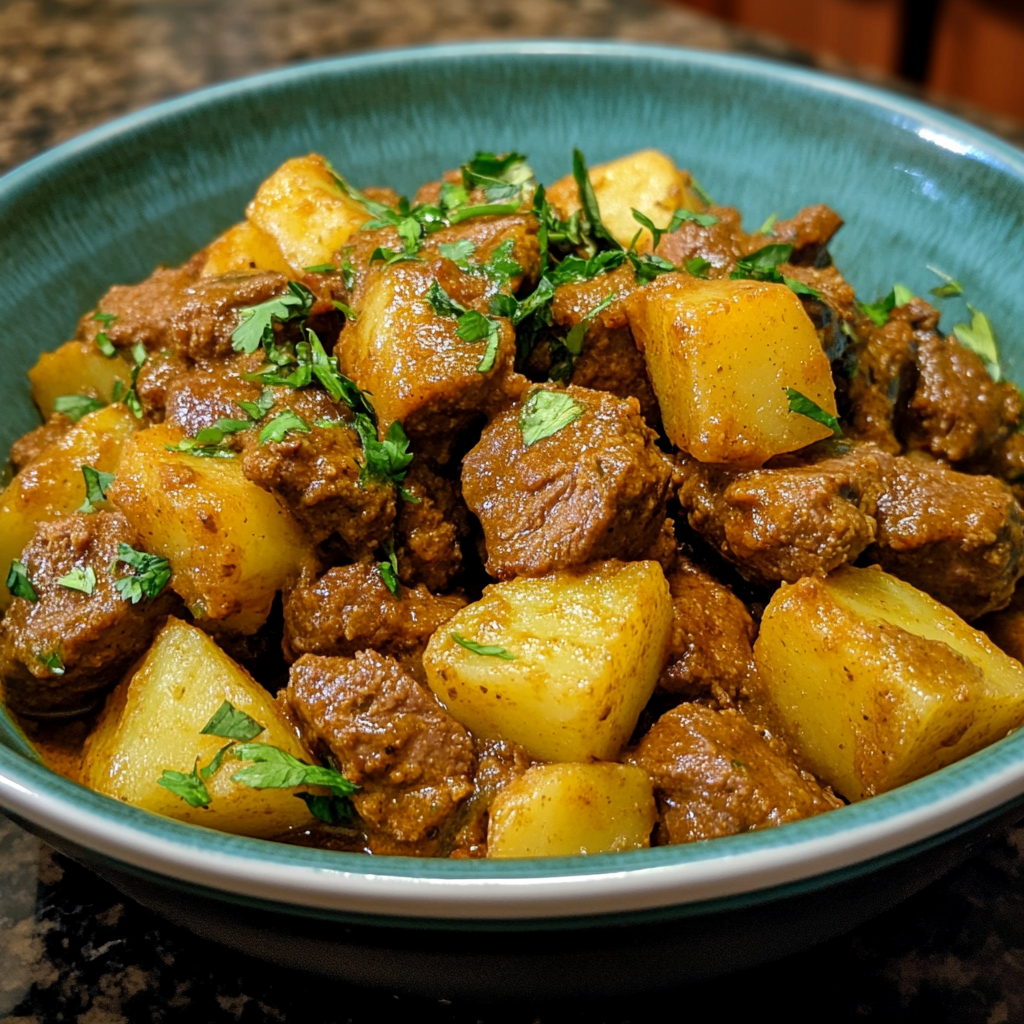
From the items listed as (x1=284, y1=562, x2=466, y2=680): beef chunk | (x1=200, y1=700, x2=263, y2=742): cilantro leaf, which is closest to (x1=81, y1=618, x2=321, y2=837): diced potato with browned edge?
(x1=200, y1=700, x2=263, y2=742): cilantro leaf

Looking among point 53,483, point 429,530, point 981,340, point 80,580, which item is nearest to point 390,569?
point 429,530

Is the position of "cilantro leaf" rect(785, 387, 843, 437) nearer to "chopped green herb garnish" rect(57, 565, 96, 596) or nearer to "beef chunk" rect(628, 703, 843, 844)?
"beef chunk" rect(628, 703, 843, 844)

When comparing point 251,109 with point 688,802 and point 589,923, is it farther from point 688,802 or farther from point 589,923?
point 589,923

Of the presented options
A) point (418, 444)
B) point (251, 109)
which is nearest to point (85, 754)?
point (418, 444)

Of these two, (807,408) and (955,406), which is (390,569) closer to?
(807,408)

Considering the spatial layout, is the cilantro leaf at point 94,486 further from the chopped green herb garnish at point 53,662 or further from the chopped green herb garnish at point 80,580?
the chopped green herb garnish at point 53,662

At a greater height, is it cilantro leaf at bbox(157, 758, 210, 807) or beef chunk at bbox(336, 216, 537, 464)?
beef chunk at bbox(336, 216, 537, 464)

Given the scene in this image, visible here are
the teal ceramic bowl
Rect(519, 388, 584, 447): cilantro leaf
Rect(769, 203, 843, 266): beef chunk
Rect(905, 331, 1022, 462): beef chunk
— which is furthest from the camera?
Rect(769, 203, 843, 266): beef chunk
